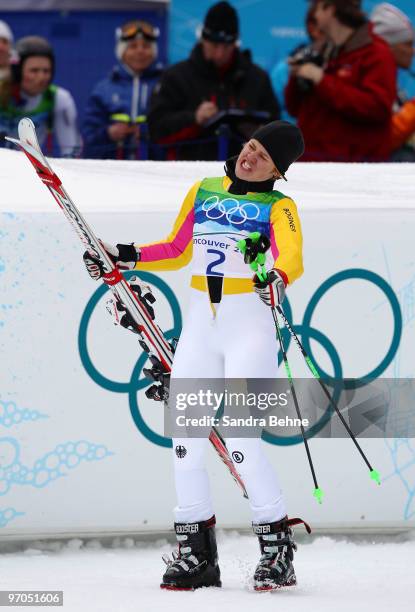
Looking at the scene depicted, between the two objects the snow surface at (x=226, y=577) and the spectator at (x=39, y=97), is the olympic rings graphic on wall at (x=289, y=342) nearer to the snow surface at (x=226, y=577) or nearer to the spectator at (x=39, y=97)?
the snow surface at (x=226, y=577)

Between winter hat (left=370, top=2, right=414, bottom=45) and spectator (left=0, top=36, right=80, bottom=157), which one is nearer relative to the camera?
spectator (left=0, top=36, right=80, bottom=157)

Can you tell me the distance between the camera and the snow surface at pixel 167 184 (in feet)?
20.1

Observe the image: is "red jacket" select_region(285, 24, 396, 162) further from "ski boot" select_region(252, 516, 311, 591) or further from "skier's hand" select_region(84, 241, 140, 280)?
"ski boot" select_region(252, 516, 311, 591)

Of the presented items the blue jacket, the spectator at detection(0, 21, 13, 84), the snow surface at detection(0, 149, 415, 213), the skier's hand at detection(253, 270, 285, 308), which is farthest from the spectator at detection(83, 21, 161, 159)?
the skier's hand at detection(253, 270, 285, 308)

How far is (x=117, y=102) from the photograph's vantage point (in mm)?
8227

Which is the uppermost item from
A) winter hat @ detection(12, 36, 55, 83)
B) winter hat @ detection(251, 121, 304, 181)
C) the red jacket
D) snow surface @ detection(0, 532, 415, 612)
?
winter hat @ detection(12, 36, 55, 83)

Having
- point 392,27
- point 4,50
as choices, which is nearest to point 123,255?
point 4,50

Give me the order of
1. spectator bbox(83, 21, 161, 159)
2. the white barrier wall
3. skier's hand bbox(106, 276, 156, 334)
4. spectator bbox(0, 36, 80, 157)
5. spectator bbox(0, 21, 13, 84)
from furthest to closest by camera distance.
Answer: spectator bbox(0, 21, 13, 84), spectator bbox(0, 36, 80, 157), spectator bbox(83, 21, 161, 159), the white barrier wall, skier's hand bbox(106, 276, 156, 334)

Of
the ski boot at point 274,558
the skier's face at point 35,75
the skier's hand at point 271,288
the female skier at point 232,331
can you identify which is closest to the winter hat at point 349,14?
the skier's face at point 35,75

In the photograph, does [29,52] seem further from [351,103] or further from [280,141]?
[280,141]

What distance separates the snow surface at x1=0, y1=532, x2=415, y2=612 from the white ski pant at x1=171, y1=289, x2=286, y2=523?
0.34 m

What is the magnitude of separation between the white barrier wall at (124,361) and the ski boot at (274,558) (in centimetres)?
104

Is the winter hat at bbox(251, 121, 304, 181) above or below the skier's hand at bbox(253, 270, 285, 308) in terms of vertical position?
above

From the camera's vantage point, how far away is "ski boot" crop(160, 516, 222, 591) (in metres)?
5.12
